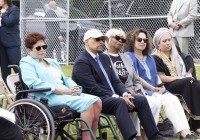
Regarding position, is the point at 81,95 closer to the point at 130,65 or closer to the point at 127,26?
the point at 130,65

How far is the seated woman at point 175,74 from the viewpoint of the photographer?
752cm

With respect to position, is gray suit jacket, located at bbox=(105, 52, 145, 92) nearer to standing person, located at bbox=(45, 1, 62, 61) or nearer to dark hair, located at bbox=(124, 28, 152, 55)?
dark hair, located at bbox=(124, 28, 152, 55)

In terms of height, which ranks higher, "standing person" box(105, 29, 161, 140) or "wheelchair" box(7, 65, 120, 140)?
"standing person" box(105, 29, 161, 140)

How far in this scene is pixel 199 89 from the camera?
751 centimetres

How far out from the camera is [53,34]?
15727 mm

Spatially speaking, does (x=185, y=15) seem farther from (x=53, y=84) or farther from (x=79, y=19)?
(x=79, y=19)

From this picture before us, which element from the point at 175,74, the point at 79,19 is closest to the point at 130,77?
the point at 175,74

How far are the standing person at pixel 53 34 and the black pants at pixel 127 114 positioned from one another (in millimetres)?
9092

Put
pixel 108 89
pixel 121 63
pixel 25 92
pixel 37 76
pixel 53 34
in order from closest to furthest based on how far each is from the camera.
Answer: pixel 25 92
pixel 37 76
pixel 108 89
pixel 121 63
pixel 53 34

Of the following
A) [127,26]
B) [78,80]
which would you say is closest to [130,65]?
[78,80]

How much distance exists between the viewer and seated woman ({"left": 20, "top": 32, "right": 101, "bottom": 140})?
6.30m

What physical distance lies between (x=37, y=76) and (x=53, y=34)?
9.25m

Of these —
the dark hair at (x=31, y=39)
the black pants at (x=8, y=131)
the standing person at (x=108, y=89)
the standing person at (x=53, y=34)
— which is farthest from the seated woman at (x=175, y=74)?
the standing person at (x=53, y=34)

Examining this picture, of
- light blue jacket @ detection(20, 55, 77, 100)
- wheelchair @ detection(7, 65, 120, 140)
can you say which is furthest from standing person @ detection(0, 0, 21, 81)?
wheelchair @ detection(7, 65, 120, 140)
